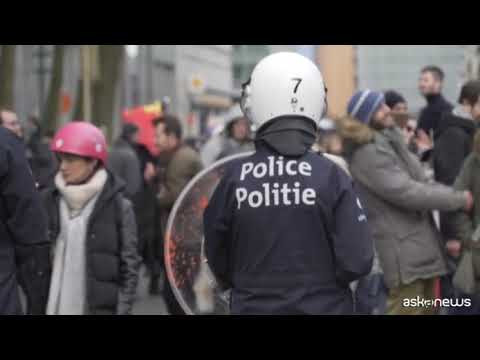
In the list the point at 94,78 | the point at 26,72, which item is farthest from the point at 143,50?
the point at 94,78

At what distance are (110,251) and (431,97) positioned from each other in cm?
390

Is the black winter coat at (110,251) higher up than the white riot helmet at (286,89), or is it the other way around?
the white riot helmet at (286,89)

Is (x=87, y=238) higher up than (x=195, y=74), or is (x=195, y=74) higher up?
(x=195, y=74)

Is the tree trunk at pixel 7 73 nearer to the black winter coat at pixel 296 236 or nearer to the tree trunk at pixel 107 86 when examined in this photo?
the tree trunk at pixel 107 86

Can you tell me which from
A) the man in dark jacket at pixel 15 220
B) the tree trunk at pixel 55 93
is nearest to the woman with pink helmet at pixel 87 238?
the man in dark jacket at pixel 15 220

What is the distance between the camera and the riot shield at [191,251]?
5641 mm

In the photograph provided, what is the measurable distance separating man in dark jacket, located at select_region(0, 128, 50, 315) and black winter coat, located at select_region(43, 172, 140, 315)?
0.94 metres

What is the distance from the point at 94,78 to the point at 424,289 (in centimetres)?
2094

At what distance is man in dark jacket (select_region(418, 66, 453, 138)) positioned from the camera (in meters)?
8.77

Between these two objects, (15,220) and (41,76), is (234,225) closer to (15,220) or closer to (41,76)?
(15,220)

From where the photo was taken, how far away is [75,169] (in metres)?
5.89

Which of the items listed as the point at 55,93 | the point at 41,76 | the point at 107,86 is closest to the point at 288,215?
the point at 107,86

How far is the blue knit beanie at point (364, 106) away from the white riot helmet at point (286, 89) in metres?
2.56

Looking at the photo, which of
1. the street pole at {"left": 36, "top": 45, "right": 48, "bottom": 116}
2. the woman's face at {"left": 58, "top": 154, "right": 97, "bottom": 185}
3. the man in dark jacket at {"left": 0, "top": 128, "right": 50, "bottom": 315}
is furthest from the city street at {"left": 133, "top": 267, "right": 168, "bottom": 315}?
the street pole at {"left": 36, "top": 45, "right": 48, "bottom": 116}
